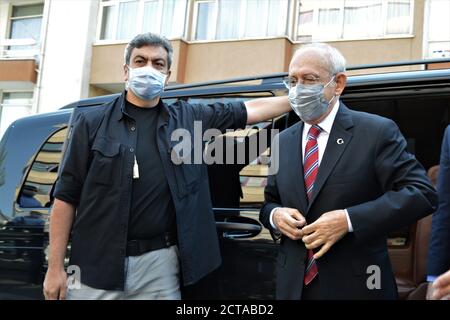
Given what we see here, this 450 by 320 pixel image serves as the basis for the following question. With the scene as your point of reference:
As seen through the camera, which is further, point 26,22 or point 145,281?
point 26,22

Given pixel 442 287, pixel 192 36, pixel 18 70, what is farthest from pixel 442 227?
pixel 18 70

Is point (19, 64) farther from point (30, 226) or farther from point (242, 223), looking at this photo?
point (242, 223)

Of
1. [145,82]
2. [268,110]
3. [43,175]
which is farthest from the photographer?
[43,175]

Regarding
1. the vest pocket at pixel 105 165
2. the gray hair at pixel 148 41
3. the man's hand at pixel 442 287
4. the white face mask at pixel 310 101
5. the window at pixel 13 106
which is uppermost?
the window at pixel 13 106

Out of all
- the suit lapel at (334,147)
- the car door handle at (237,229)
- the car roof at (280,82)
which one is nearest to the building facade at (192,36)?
the car roof at (280,82)

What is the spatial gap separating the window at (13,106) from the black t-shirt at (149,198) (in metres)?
12.8

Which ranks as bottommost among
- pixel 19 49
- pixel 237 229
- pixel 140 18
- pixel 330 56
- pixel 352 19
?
pixel 237 229

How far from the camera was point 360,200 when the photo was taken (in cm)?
183

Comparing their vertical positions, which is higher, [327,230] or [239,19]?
[239,19]

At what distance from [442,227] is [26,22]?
1492cm

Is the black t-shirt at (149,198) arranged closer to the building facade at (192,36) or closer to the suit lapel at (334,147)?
the suit lapel at (334,147)

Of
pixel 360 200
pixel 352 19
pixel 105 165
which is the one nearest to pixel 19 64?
pixel 352 19

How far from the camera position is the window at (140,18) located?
12273mm

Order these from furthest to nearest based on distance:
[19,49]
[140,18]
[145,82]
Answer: [19,49] → [140,18] → [145,82]
